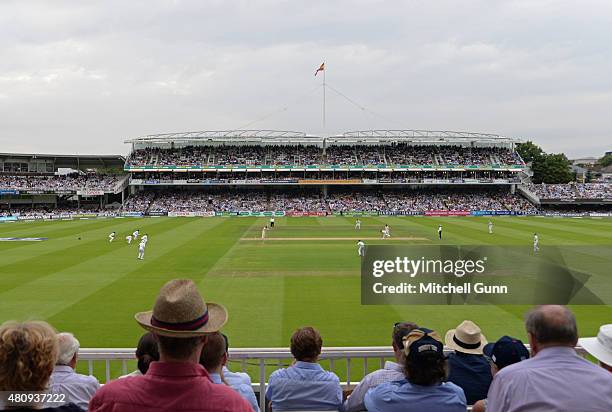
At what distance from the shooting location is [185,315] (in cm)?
234

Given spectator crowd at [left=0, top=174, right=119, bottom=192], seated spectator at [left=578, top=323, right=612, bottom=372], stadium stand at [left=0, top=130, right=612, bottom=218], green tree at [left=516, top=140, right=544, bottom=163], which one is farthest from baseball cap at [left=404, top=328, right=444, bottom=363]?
green tree at [left=516, top=140, right=544, bottom=163]

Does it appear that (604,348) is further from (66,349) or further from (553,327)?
(66,349)

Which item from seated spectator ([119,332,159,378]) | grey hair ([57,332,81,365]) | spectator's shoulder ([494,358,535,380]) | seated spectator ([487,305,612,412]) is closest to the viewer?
seated spectator ([487,305,612,412])

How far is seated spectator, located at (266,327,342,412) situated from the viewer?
4301 millimetres

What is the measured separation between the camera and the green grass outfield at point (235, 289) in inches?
486

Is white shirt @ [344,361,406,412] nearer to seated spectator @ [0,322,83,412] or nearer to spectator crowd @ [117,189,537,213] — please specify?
seated spectator @ [0,322,83,412]

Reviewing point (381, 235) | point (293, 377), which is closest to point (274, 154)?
point (381, 235)

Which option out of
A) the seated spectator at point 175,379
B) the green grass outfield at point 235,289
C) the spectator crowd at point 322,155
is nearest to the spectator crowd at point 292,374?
the seated spectator at point 175,379

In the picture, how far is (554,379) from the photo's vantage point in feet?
8.87

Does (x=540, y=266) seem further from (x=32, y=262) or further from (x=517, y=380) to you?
(x=32, y=262)

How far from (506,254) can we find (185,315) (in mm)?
25396

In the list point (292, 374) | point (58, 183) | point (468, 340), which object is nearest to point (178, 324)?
point (292, 374)

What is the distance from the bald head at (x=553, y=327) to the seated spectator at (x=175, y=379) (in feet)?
6.39

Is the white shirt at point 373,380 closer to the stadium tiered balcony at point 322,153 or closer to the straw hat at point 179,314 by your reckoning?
the straw hat at point 179,314
